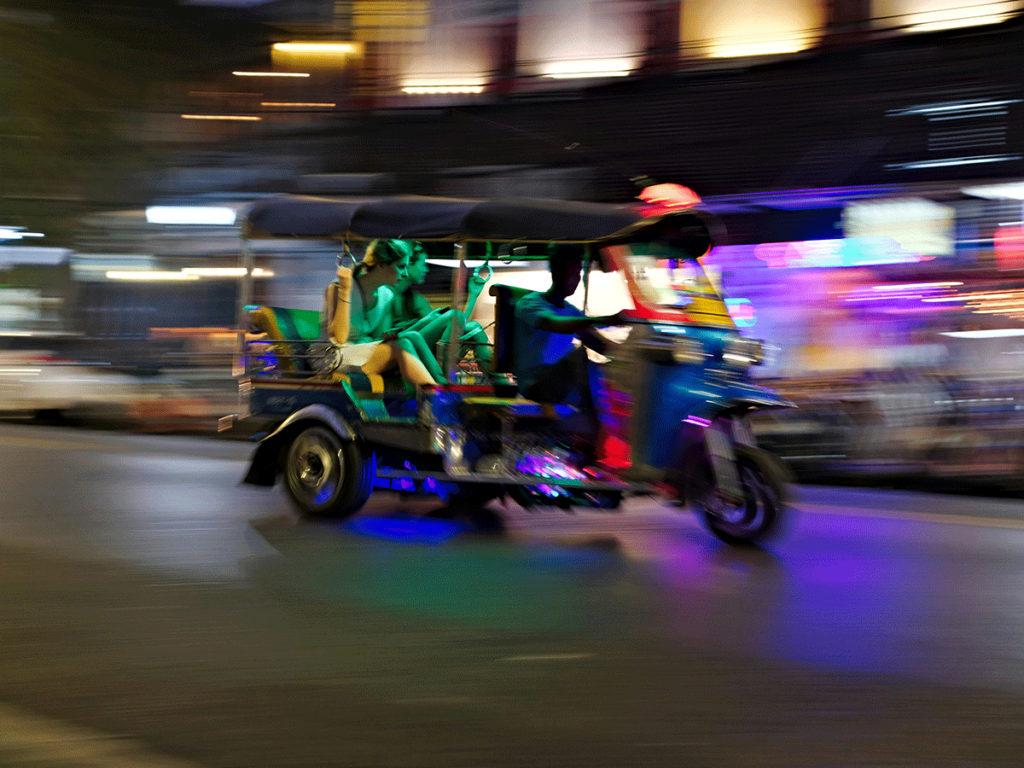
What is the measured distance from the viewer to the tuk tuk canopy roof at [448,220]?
7.96m

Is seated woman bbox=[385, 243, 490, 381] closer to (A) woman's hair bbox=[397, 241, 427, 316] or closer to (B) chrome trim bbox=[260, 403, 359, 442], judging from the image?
(A) woman's hair bbox=[397, 241, 427, 316]

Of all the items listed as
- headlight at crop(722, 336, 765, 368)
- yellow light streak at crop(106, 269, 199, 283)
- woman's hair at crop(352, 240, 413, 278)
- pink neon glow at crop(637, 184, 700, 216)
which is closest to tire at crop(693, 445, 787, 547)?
headlight at crop(722, 336, 765, 368)

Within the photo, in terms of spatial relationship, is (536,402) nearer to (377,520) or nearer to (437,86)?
(377,520)

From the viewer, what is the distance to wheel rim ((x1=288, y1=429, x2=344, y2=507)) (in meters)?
8.73

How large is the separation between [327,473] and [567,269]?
2331mm

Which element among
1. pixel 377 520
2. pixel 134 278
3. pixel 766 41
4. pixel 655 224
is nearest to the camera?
pixel 655 224

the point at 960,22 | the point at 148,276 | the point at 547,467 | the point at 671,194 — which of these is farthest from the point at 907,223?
the point at 148,276

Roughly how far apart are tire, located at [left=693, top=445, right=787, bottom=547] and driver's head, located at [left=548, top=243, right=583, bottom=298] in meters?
1.76

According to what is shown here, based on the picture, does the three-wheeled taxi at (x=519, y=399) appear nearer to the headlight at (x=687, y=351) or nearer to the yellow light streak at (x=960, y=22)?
the headlight at (x=687, y=351)

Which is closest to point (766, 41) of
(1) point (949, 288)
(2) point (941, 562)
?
(1) point (949, 288)

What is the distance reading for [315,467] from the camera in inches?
351

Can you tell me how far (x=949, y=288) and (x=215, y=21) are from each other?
570 inches

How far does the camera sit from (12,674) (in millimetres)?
4562

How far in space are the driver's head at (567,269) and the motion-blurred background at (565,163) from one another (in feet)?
4.46
